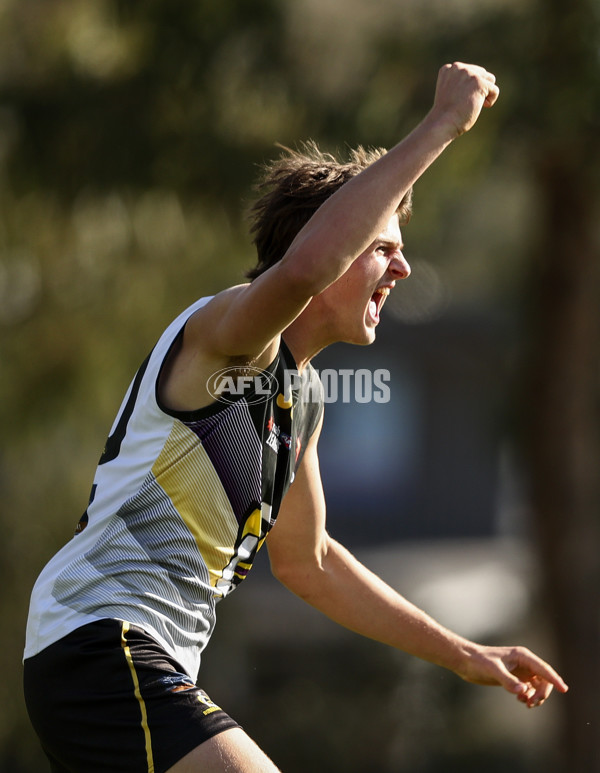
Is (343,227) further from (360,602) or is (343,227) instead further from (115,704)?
(360,602)

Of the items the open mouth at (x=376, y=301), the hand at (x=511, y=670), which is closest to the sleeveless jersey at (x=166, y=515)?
the open mouth at (x=376, y=301)

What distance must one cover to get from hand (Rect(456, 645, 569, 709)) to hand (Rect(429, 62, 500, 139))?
143 cm

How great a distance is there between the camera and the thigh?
6.62 feet

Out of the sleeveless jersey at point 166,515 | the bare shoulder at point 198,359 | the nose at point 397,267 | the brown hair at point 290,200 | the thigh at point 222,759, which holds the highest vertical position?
the brown hair at point 290,200

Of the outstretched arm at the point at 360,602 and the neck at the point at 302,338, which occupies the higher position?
the neck at the point at 302,338

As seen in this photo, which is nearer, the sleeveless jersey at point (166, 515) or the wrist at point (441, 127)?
the wrist at point (441, 127)

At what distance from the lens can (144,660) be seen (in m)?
2.16

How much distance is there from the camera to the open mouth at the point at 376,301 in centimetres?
274

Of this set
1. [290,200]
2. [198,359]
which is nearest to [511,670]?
[198,359]

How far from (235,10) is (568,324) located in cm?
296

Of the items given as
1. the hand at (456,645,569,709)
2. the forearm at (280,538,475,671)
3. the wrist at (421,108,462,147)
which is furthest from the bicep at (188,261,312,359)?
the hand at (456,645,569,709)

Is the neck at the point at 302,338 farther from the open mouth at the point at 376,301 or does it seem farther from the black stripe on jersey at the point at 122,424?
the black stripe on jersey at the point at 122,424

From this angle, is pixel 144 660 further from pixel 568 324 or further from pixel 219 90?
pixel 568 324

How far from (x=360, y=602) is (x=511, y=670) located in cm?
45
